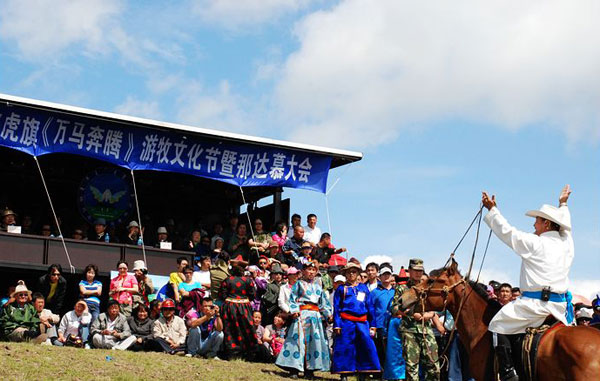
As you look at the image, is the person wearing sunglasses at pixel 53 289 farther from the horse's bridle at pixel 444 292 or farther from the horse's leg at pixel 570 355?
the horse's leg at pixel 570 355

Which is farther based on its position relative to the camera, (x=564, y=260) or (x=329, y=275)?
(x=329, y=275)

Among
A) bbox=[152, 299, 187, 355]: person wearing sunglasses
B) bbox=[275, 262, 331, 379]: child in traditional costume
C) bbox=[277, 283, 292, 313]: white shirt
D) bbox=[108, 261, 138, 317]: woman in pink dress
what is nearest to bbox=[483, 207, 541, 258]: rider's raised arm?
bbox=[275, 262, 331, 379]: child in traditional costume

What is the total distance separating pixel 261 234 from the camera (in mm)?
18766

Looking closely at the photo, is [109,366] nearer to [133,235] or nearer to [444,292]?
[444,292]

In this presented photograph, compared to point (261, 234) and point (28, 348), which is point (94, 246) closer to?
point (261, 234)

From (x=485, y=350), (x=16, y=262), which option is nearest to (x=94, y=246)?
(x=16, y=262)

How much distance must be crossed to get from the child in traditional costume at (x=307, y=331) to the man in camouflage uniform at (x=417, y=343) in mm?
1648

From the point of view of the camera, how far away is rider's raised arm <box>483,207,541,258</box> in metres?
8.86

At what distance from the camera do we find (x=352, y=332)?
13680 mm

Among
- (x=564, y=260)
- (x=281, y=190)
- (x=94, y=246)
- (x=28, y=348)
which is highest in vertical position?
(x=281, y=190)

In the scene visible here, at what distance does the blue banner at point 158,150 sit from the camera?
1772 cm

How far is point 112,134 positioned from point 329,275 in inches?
238

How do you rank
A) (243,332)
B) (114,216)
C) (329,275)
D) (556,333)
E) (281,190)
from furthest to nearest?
1. (281,190)
2. (114,216)
3. (329,275)
4. (243,332)
5. (556,333)

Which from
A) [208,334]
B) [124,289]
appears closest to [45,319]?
[124,289]
